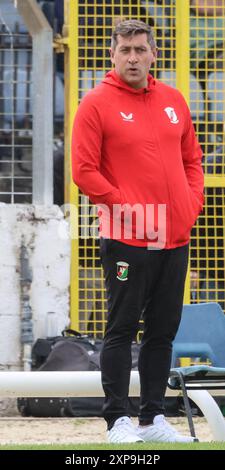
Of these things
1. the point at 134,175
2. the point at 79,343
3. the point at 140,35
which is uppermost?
the point at 140,35

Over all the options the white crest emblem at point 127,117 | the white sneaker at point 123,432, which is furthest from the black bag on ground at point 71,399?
the white crest emblem at point 127,117

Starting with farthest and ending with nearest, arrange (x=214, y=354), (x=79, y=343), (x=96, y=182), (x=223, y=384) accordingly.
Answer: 1. (x=79, y=343)
2. (x=214, y=354)
3. (x=223, y=384)
4. (x=96, y=182)

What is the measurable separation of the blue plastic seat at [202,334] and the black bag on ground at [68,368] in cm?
144

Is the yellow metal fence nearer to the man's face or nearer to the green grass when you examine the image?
the man's face

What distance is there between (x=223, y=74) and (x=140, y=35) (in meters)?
4.05

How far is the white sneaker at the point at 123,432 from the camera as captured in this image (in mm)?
5039

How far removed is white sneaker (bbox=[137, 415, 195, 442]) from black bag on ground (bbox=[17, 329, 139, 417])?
2895mm

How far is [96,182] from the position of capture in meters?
5.13

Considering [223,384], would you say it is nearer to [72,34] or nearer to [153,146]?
[153,146]

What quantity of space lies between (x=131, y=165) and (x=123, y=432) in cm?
111

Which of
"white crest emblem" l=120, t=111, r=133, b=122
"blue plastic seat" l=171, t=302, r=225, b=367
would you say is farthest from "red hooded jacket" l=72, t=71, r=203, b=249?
"blue plastic seat" l=171, t=302, r=225, b=367

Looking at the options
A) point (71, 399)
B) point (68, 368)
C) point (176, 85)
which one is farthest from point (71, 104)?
point (71, 399)

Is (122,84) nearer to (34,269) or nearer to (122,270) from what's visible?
(122,270)

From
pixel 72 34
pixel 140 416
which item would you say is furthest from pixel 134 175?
pixel 72 34
